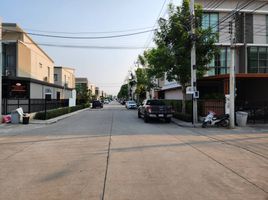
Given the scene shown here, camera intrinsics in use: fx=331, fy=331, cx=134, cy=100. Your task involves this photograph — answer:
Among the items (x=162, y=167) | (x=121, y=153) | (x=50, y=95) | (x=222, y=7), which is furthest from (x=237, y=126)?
(x=50, y=95)

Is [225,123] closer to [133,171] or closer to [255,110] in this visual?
[255,110]

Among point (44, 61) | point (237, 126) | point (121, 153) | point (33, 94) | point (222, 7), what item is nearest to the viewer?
point (121, 153)

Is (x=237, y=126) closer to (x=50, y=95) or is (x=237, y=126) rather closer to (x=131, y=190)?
(x=131, y=190)

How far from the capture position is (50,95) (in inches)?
1826

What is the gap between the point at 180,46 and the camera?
27.2m

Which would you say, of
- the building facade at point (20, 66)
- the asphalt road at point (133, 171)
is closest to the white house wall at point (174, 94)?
the building facade at point (20, 66)

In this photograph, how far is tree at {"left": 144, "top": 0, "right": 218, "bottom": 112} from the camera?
89.4ft

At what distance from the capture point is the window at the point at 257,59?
129ft

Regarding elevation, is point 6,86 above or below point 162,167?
above

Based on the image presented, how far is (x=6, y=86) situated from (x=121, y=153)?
85.9 ft

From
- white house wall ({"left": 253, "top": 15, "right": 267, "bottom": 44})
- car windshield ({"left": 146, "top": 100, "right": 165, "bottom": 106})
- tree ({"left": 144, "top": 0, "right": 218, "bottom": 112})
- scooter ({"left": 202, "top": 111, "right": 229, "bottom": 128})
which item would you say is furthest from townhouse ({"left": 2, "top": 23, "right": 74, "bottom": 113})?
white house wall ({"left": 253, "top": 15, "right": 267, "bottom": 44})

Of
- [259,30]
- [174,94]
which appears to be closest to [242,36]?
[259,30]

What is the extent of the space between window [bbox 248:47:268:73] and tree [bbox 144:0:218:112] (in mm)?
13268

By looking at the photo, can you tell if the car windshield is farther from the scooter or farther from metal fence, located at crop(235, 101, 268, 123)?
metal fence, located at crop(235, 101, 268, 123)
